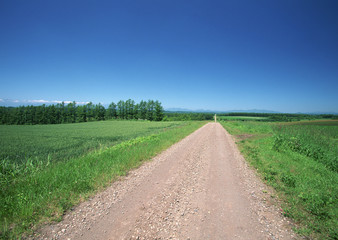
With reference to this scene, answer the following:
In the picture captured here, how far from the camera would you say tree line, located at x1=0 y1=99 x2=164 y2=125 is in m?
74.1

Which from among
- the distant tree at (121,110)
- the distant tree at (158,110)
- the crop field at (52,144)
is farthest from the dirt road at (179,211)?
the distant tree at (121,110)

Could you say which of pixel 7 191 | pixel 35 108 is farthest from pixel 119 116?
pixel 7 191

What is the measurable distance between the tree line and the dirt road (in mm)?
77280

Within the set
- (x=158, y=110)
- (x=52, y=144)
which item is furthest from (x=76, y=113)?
(x=52, y=144)

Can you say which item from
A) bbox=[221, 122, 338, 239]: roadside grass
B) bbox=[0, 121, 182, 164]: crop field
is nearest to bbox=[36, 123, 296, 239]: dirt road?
bbox=[221, 122, 338, 239]: roadside grass

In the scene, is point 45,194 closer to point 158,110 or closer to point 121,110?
point 158,110

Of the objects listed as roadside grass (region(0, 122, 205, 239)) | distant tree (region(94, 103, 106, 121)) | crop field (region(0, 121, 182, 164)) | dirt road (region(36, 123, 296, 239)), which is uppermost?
distant tree (region(94, 103, 106, 121))

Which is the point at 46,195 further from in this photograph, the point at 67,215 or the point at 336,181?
the point at 336,181

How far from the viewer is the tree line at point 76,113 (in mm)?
74125

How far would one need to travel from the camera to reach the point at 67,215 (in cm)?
384

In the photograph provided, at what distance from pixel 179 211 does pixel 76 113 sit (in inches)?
3988

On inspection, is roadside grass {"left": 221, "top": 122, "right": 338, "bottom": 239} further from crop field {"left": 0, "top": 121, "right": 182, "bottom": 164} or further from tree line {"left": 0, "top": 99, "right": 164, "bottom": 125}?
tree line {"left": 0, "top": 99, "right": 164, "bottom": 125}

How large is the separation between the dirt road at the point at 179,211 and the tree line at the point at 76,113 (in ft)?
254

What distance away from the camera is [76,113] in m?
84.5
